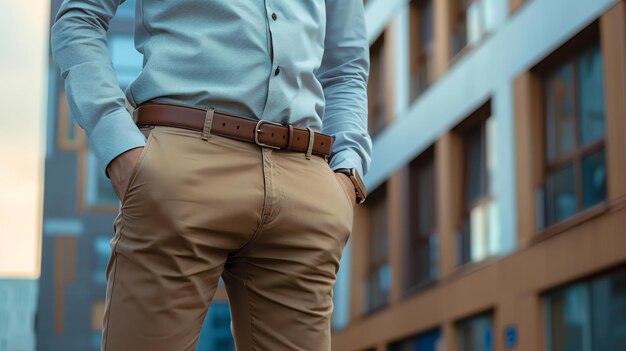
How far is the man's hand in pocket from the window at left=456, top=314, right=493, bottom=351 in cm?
1263

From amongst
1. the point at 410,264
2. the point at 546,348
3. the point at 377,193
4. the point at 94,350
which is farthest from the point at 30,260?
the point at 546,348

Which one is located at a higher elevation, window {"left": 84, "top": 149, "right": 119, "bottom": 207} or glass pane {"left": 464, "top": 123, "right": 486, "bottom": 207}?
window {"left": 84, "top": 149, "right": 119, "bottom": 207}

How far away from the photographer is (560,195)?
13062mm

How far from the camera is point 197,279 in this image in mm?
2256

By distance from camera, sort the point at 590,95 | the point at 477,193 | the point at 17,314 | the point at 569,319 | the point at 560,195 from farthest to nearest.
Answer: the point at 17,314, the point at 477,193, the point at 560,195, the point at 569,319, the point at 590,95

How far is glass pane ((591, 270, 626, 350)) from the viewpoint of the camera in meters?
11.4

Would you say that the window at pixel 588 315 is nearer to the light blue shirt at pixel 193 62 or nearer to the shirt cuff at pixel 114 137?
the light blue shirt at pixel 193 62

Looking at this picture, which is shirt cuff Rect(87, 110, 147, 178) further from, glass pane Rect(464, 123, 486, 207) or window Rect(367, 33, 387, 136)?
window Rect(367, 33, 387, 136)

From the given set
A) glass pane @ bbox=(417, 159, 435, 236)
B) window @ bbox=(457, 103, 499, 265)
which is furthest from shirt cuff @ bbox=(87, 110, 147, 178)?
glass pane @ bbox=(417, 159, 435, 236)

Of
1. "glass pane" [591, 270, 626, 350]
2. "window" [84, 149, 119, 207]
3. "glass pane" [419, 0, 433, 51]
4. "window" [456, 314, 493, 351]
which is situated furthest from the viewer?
"window" [84, 149, 119, 207]

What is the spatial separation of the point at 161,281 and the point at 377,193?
61.4 ft

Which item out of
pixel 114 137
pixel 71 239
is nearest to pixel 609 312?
pixel 114 137

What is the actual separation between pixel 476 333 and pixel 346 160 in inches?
508

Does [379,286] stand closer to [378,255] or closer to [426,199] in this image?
[378,255]
